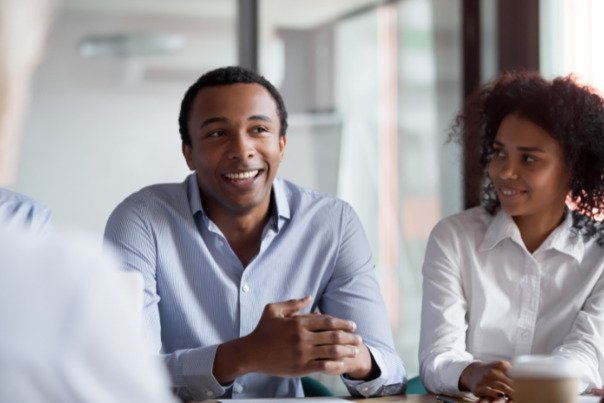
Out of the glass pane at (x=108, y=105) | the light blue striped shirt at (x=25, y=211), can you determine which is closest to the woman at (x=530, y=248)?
the light blue striped shirt at (x=25, y=211)

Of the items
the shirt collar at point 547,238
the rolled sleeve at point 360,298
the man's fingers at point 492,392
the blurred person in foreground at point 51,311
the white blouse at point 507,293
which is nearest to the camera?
the blurred person in foreground at point 51,311

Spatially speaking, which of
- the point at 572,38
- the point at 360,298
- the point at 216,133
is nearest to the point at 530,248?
the point at 360,298

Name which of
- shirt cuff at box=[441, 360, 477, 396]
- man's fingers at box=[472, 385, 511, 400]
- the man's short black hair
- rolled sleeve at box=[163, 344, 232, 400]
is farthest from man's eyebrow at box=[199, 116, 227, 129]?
man's fingers at box=[472, 385, 511, 400]

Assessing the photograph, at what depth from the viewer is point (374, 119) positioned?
450 centimetres

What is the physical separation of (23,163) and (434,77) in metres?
1.92

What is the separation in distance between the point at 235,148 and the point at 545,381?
1.11 metres

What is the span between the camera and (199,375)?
2.12m

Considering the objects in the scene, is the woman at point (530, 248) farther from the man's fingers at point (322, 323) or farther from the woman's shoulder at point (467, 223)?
the man's fingers at point (322, 323)

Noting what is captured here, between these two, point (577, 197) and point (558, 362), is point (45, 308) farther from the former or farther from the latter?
point (577, 197)

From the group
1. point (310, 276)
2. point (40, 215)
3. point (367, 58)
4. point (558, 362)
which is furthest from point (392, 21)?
point (558, 362)

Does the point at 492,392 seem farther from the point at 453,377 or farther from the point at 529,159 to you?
the point at 529,159

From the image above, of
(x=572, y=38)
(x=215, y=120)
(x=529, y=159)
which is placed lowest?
(x=529, y=159)

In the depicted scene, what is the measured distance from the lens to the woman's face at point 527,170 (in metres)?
2.54

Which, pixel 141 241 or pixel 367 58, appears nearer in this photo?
pixel 141 241
